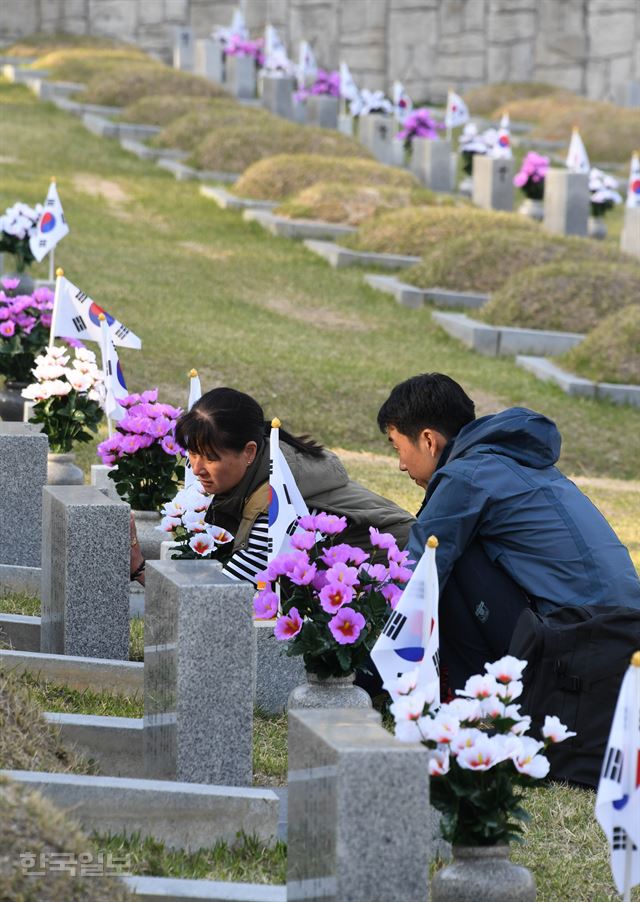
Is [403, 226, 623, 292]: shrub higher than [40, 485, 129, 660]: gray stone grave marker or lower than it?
lower

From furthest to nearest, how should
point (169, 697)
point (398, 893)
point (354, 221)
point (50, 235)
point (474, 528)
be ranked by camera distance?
1. point (354, 221)
2. point (50, 235)
3. point (474, 528)
4. point (169, 697)
5. point (398, 893)

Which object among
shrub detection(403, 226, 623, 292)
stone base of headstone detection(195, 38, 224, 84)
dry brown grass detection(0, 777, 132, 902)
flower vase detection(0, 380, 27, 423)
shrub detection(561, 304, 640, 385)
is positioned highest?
stone base of headstone detection(195, 38, 224, 84)

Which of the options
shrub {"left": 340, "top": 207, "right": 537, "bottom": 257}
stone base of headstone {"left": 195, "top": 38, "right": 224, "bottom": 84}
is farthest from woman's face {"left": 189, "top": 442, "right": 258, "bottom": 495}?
stone base of headstone {"left": 195, "top": 38, "right": 224, "bottom": 84}

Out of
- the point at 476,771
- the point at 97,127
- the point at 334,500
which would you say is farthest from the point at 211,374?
the point at 97,127

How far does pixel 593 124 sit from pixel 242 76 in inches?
287

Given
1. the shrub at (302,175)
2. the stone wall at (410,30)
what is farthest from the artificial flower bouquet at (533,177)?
the stone wall at (410,30)

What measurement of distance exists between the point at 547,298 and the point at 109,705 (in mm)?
Result: 10969

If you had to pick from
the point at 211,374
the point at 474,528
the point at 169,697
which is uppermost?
the point at 474,528

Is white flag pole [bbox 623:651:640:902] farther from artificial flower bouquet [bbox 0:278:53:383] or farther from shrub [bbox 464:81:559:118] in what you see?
shrub [bbox 464:81:559:118]

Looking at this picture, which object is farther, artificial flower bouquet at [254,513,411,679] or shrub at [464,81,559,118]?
shrub at [464,81,559,118]

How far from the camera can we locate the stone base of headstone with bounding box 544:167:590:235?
20.8 m

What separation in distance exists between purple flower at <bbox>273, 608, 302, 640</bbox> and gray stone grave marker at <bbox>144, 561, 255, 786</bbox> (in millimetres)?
172

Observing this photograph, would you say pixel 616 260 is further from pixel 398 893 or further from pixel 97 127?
pixel 398 893

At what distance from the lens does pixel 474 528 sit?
16.5ft
